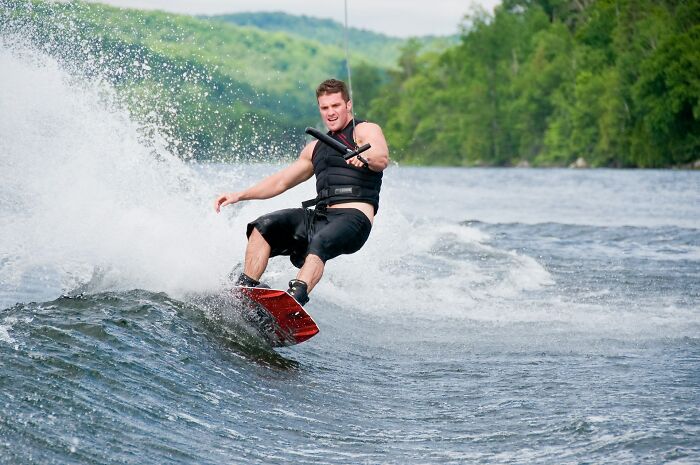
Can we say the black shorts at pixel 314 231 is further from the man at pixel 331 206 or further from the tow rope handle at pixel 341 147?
the tow rope handle at pixel 341 147

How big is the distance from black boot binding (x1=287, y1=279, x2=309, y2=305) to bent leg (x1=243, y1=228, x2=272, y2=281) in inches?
17.6

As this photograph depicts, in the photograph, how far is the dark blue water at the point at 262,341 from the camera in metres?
5.15

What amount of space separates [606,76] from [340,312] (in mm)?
72705

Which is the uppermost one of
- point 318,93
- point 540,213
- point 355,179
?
point 318,93

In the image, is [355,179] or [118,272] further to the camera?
[118,272]

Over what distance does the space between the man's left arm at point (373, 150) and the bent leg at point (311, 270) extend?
0.71m

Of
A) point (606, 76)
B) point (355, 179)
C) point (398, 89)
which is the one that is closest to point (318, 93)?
point (355, 179)

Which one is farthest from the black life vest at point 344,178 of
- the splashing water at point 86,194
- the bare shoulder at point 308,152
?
the splashing water at point 86,194

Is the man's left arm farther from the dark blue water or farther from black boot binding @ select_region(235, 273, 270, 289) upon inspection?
the dark blue water

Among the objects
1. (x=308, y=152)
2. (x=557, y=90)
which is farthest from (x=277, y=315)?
(x=557, y=90)

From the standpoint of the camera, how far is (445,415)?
6.07m

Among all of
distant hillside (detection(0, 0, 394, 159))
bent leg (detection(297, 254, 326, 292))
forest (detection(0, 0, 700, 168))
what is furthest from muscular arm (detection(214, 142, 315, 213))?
forest (detection(0, 0, 700, 168))

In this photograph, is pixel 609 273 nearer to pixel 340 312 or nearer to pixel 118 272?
pixel 340 312

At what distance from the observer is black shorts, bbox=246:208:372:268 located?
24.4ft
